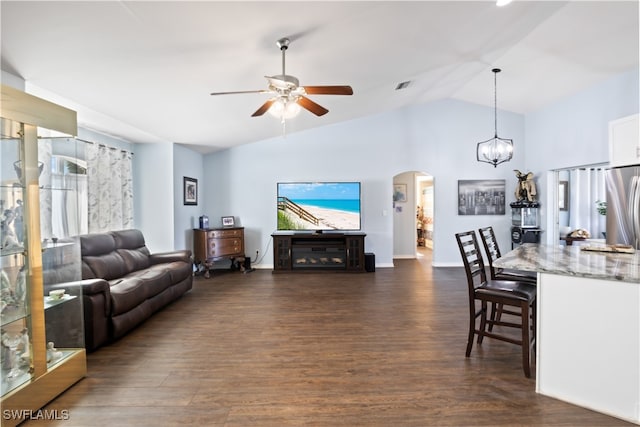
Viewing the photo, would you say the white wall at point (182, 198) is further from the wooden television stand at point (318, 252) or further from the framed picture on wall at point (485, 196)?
the framed picture on wall at point (485, 196)

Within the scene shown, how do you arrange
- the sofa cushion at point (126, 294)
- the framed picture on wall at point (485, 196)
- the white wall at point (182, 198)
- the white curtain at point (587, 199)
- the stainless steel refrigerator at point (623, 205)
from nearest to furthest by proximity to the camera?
the sofa cushion at point (126, 294) < the stainless steel refrigerator at point (623, 205) < the white wall at point (182, 198) < the white curtain at point (587, 199) < the framed picture on wall at point (485, 196)

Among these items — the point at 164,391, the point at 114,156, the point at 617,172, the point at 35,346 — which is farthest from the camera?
the point at 114,156

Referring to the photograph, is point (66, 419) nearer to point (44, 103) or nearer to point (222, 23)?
point (44, 103)

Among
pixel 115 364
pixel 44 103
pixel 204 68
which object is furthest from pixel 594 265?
pixel 44 103

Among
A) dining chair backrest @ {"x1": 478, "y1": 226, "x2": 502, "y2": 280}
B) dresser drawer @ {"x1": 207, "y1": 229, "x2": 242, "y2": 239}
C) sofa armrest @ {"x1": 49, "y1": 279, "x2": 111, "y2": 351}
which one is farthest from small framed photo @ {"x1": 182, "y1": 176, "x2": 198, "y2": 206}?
dining chair backrest @ {"x1": 478, "y1": 226, "x2": 502, "y2": 280}

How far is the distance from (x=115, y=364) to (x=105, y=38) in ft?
8.51

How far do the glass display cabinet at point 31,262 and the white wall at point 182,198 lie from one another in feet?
9.56

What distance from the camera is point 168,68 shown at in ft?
9.16

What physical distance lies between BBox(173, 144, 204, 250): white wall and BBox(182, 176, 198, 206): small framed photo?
0.22ft

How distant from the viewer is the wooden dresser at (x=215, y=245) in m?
5.52

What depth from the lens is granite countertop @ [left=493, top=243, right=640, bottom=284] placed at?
191 centimetres

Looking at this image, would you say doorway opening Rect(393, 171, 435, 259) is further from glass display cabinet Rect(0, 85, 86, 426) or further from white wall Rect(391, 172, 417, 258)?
glass display cabinet Rect(0, 85, 86, 426)

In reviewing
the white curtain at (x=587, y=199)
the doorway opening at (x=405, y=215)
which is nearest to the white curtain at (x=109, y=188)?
the doorway opening at (x=405, y=215)

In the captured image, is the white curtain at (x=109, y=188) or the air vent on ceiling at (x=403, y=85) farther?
the air vent on ceiling at (x=403, y=85)
